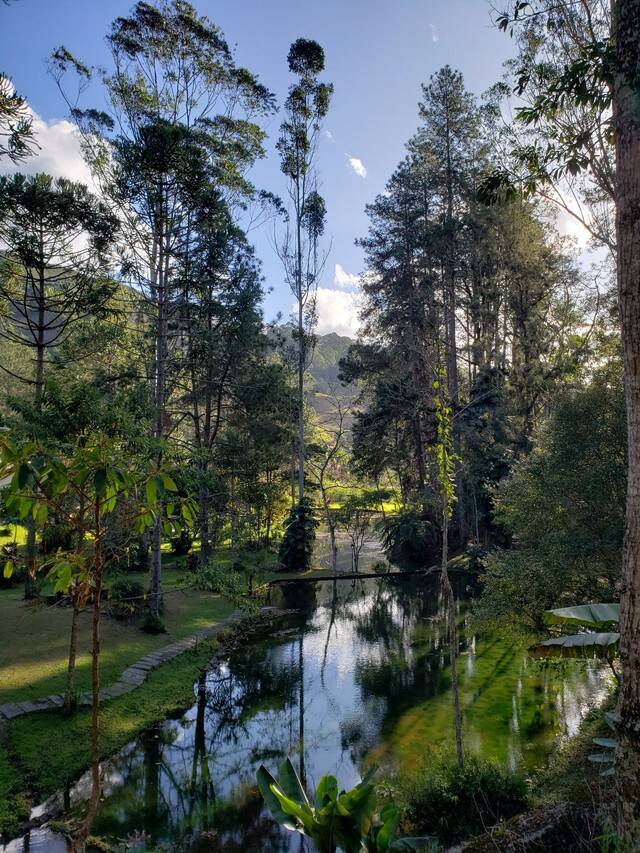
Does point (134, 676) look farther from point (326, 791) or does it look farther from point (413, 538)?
point (413, 538)

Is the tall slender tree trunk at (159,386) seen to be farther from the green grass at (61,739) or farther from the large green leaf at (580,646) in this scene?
the large green leaf at (580,646)

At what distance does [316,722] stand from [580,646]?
4918 millimetres

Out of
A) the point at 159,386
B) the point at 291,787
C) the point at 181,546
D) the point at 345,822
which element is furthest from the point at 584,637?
the point at 181,546

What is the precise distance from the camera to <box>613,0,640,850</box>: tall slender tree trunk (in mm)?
3129

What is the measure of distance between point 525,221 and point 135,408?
17404 millimetres

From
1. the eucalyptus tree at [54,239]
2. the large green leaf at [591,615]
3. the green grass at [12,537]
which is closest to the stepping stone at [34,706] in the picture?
the eucalyptus tree at [54,239]

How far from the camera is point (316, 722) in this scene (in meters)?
8.58

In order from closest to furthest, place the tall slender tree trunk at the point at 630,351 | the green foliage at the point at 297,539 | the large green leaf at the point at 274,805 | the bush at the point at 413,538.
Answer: the tall slender tree trunk at the point at 630,351, the large green leaf at the point at 274,805, the green foliage at the point at 297,539, the bush at the point at 413,538

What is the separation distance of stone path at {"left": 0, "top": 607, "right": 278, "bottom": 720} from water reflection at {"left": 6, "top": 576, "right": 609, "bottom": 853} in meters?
0.94

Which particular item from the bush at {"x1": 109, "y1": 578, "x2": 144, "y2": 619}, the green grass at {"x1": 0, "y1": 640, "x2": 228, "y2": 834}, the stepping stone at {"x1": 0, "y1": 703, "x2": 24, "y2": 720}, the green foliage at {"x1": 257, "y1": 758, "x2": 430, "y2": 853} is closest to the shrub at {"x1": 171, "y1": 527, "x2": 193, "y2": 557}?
the bush at {"x1": 109, "y1": 578, "x2": 144, "y2": 619}

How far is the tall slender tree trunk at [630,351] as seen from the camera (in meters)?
3.13

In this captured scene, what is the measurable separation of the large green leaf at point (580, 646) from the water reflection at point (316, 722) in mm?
2138

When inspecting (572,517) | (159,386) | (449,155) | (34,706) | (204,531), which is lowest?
(34,706)

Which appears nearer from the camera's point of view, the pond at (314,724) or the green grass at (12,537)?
the pond at (314,724)
